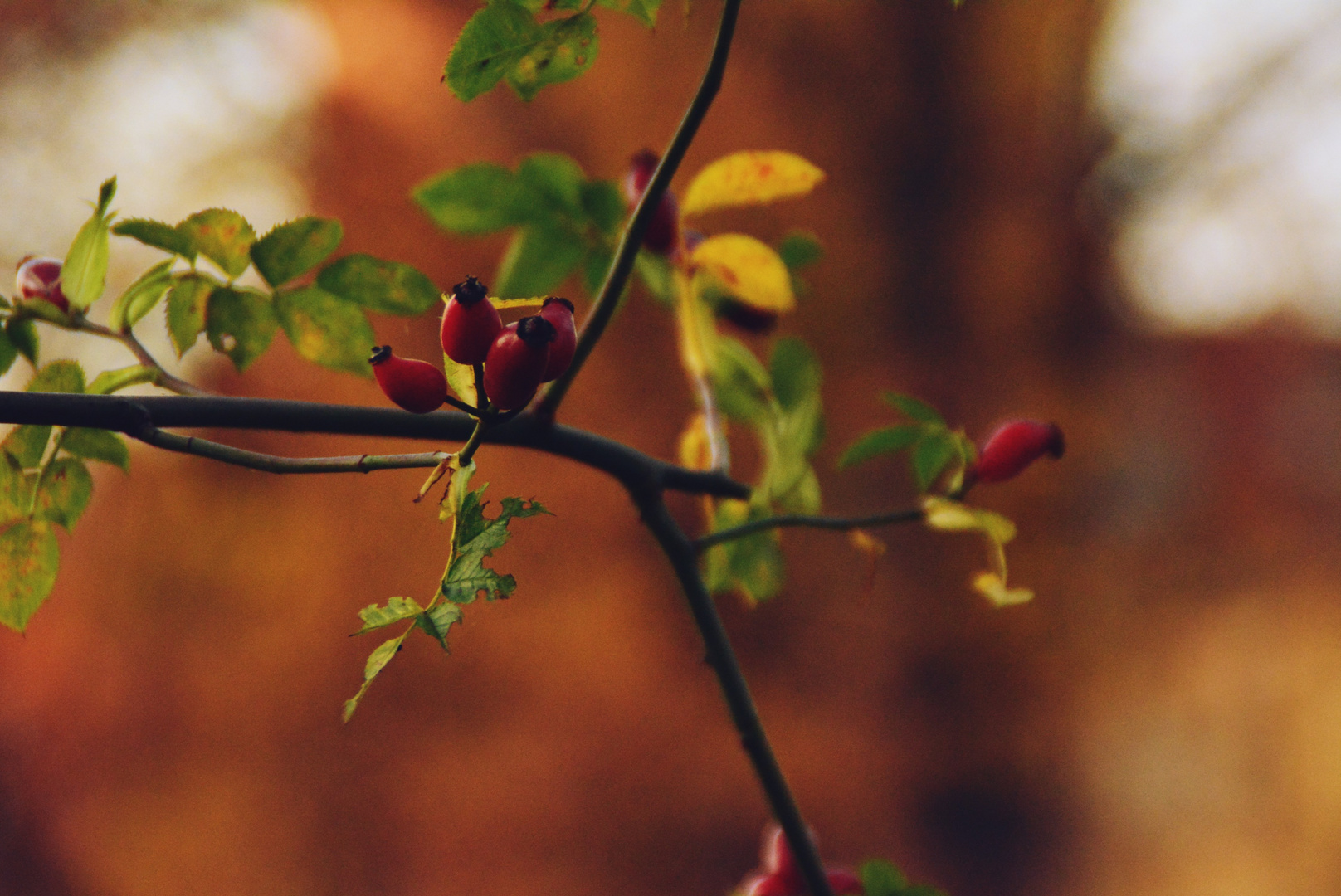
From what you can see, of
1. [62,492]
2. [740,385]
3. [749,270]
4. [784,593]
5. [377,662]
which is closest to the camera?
[377,662]

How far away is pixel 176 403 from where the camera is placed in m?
0.22

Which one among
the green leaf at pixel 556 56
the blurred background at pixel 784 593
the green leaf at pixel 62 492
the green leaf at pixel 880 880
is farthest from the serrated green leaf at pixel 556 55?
the blurred background at pixel 784 593

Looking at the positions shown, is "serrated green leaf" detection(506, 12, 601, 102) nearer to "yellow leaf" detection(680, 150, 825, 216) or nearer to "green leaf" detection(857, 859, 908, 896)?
"yellow leaf" detection(680, 150, 825, 216)

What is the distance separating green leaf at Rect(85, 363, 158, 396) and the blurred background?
1710 millimetres

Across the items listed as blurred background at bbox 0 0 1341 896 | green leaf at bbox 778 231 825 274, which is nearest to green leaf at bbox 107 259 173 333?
green leaf at bbox 778 231 825 274

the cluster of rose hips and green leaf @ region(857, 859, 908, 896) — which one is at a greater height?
the cluster of rose hips

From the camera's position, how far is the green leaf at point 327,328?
12.8 inches

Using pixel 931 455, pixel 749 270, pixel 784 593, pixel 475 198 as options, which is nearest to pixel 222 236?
pixel 475 198

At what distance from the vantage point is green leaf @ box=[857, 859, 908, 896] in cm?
38

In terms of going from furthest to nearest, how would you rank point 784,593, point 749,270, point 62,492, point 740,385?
point 784,593 → point 740,385 → point 749,270 → point 62,492

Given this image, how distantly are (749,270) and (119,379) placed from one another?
27 centimetres

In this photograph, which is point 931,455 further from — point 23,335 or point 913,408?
point 23,335

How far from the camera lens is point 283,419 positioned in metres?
0.23

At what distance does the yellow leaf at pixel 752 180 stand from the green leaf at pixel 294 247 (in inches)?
6.1
